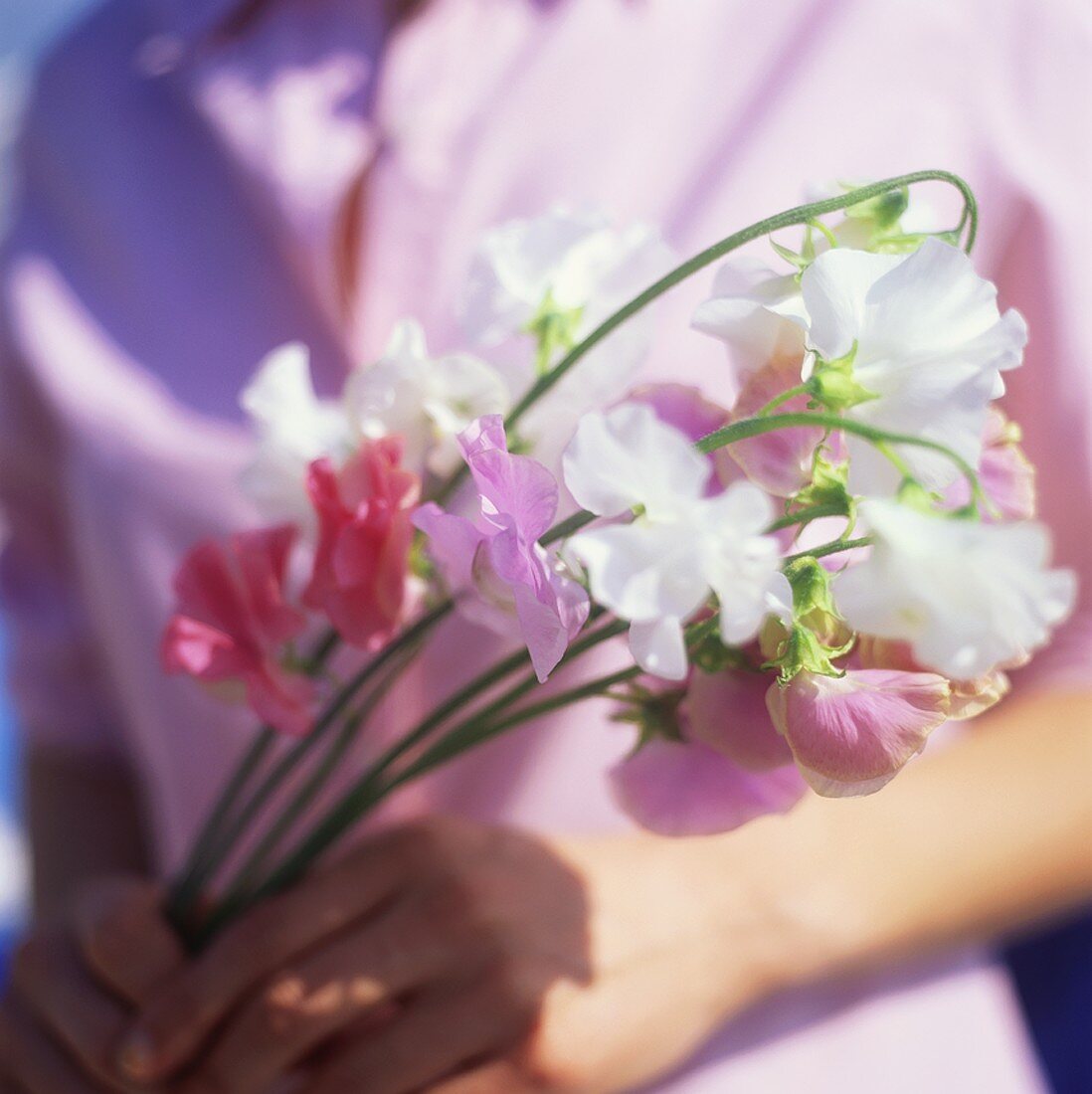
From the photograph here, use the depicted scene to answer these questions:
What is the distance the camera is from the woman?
32 centimetres

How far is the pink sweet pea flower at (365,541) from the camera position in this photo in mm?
218

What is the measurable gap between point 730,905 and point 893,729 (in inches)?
8.6

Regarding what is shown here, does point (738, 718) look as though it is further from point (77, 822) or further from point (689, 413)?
point (77, 822)

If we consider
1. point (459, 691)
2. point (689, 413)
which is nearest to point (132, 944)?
point (459, 691)

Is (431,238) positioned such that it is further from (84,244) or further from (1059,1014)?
(1059,1014)

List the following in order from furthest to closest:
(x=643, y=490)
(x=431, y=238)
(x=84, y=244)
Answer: (x=84, y=244)
(x=431, y=238)
(x=643, y=490)

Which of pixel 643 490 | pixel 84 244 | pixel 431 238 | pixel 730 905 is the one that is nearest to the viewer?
pixel 643 490

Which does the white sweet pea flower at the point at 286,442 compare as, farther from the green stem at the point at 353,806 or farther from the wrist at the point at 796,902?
the wrist at the point at 796,902

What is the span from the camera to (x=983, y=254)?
0.43 m

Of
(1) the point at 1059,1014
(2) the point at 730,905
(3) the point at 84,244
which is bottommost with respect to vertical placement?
(1) the point at 1059,1014

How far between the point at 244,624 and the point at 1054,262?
329 millimetres

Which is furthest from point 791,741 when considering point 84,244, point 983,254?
point 84,244

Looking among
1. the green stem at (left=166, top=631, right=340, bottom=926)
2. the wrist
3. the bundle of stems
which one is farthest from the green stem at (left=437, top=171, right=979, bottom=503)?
the wrist

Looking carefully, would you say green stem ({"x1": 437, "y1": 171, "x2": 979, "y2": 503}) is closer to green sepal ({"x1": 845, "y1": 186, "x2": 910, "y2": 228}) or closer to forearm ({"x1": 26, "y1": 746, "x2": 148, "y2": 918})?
green sepal ({"x1": 845, "y1": 186, "x2": 910, "y2": 228})
